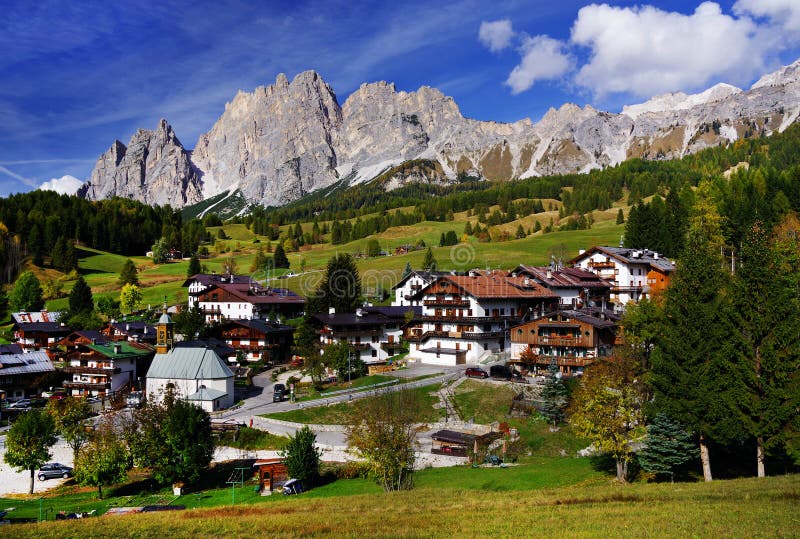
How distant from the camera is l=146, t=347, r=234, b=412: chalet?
64875 millimetres

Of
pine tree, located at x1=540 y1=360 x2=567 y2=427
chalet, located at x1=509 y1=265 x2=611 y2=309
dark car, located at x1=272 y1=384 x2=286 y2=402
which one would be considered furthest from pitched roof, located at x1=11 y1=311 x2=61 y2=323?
pine tree, located at x1=540 y1=360 x2=567 y2=427

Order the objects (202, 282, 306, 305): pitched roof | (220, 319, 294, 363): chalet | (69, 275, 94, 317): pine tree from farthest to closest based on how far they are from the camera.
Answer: (69, 275, 94, 317): pine tree
(202, 282, 306, 305): pitched roof
(220, 319, 294, 363): chalet

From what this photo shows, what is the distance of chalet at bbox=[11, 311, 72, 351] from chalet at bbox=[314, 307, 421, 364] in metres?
46.0

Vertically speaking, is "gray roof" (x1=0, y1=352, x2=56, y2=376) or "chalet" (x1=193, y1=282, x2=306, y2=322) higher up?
"chalet" (x1=193, y1=282, x2=306, y2=322)

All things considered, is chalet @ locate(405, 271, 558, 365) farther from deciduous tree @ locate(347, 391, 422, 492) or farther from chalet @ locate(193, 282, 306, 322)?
chalet @ locate(193, 282, 306, 322)

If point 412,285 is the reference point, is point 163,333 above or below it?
below

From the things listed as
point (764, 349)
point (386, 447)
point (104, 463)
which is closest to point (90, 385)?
point (104, 463)

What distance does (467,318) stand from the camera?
77812mm

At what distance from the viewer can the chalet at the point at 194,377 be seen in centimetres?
6488

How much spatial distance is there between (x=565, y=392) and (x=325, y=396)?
25.9 m

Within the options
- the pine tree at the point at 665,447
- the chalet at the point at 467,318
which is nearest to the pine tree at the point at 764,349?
the pine tree at the point at 665,447

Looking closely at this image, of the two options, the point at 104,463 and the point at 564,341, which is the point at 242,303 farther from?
the point at 104,463

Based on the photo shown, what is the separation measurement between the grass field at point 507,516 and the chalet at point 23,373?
A: 56.0 m

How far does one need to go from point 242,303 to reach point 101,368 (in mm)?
33463
